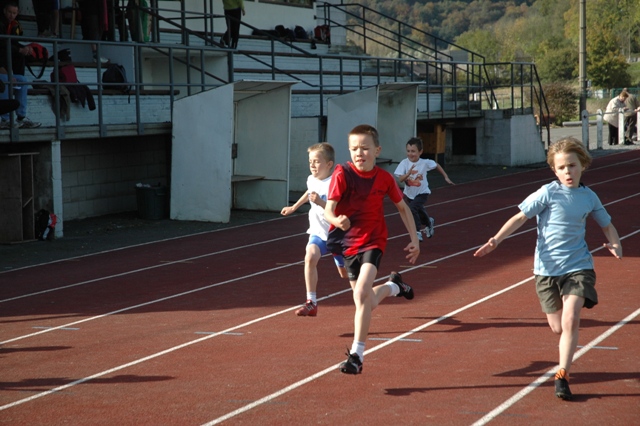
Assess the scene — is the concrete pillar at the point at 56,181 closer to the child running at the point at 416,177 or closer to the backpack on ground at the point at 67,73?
the backpack on ground at the point at 67,73

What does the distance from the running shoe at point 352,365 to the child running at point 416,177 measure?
7382 mm

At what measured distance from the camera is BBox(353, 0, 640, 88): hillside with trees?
8006cm

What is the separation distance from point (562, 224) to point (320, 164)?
3.11m

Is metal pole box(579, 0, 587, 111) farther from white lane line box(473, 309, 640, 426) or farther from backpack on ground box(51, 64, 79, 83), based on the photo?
white lane line box(473, 309, 640, 426)

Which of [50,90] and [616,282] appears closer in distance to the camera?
[616,282]

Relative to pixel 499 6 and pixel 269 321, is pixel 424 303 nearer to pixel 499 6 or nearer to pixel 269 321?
pixel 269 321

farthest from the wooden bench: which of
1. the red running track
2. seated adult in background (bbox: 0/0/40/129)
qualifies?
the red running track

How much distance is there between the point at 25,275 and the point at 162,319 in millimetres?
4066

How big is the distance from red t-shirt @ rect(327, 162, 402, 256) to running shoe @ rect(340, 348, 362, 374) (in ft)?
2.97

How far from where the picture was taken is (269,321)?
943cm

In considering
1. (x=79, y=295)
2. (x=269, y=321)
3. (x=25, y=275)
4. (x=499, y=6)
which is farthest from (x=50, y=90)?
(x=499, y=6)

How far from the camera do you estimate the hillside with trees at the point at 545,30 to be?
80062mm

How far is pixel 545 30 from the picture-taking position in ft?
454

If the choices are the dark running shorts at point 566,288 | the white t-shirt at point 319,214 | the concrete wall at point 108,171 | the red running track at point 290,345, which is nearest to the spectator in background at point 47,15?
the concrete wall at point 108,171
